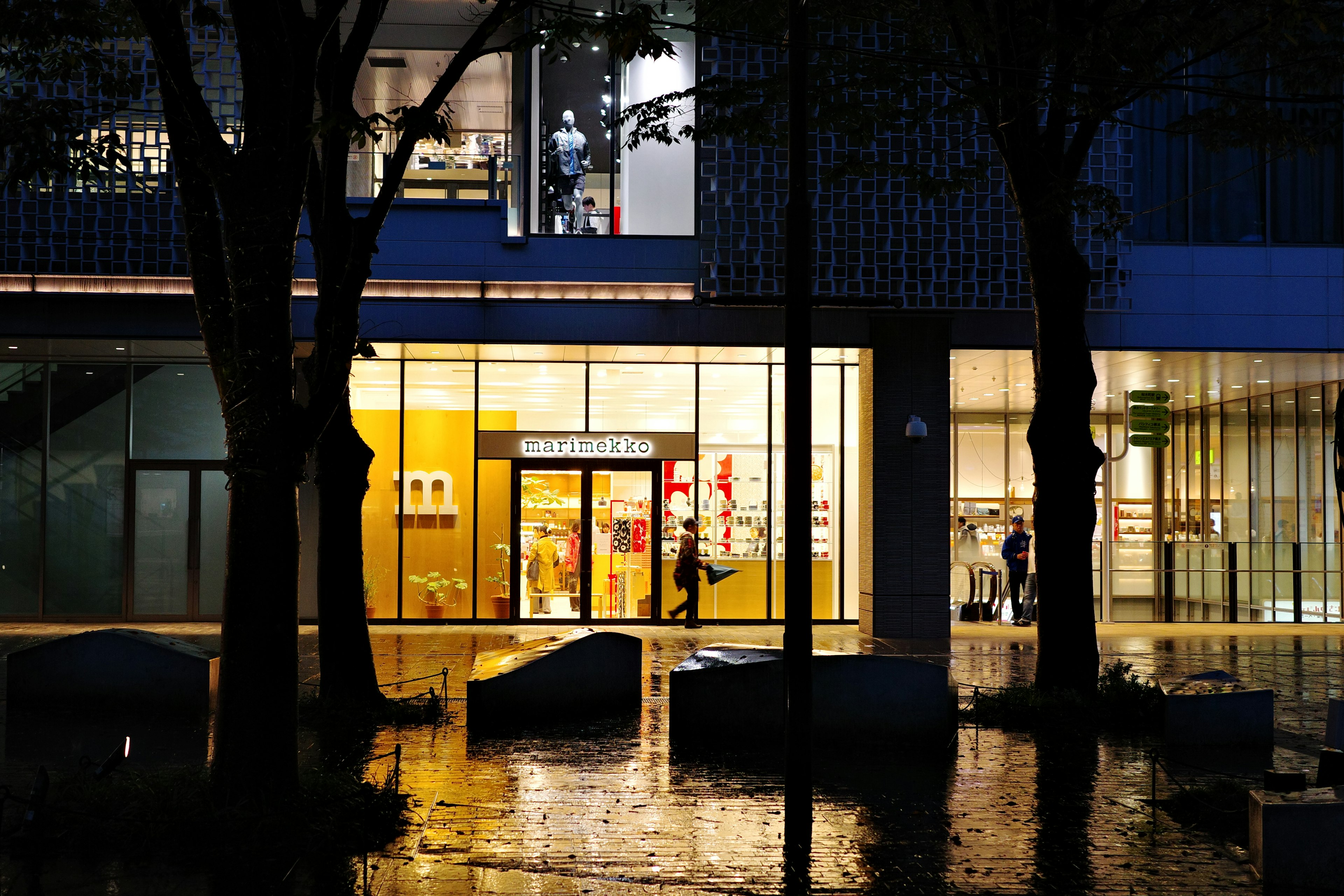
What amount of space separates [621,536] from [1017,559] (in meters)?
7.64

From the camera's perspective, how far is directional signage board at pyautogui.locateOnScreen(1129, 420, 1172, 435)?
21391 mm

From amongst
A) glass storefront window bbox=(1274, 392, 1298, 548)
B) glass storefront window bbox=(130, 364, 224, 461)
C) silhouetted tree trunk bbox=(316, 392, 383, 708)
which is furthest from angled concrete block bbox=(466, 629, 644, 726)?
glass storefront window bbox=(1274, 392, 1298, 548)

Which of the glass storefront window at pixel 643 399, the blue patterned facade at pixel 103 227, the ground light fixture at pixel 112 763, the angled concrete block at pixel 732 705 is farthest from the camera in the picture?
the glass storefront window at pixel 643 399

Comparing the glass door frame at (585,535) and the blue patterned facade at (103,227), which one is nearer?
the blue patterned facade at (103,227)

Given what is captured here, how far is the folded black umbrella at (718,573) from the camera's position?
19625mm

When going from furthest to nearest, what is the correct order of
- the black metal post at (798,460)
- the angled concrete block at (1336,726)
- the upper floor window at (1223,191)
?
the upper floor window at (1223,191) → the angled concrete block at (1336,726) → the black metal post at (798,460)

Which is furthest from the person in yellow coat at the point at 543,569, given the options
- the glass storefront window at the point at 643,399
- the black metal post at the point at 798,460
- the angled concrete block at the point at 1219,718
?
the black metal post at the point at 798,460

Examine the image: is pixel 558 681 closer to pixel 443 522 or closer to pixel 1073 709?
pixel 1073 709

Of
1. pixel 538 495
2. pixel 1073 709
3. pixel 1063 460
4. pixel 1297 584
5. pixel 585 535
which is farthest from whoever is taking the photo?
pixel 1297 584

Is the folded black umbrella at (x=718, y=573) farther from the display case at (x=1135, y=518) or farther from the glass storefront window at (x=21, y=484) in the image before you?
the display case at (x=1135, y=518)

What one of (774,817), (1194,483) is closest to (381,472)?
(774,817)

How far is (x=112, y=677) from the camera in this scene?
1148 centimetres

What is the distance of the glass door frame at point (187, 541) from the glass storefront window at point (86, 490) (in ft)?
0.39

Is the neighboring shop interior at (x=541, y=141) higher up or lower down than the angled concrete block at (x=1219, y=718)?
higher up
